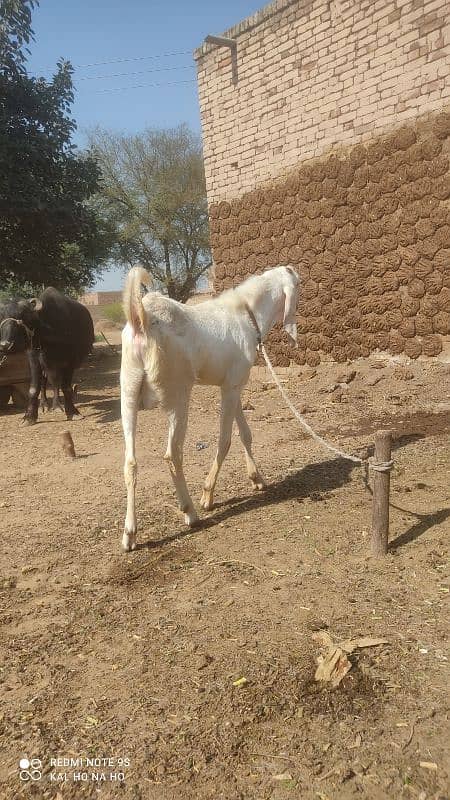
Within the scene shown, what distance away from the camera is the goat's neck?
5.05m

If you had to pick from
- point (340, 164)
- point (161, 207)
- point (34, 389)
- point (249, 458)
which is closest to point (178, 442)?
point (249, 458)

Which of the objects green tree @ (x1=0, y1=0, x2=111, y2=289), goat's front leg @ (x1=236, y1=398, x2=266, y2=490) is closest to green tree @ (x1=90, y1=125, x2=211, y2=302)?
green tree @ (x1=0, y1=0, x2=111, y2=289)

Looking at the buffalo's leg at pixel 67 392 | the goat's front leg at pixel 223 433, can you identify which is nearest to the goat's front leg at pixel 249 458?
the goat's front leg at pixel 223 433

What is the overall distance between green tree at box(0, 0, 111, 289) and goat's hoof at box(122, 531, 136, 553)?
8453 millimetres

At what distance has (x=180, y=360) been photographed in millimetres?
4035

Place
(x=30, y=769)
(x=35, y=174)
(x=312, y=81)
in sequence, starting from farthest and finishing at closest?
(x=35, y=174)
(x=312, y=81)
(x=30, y=769)

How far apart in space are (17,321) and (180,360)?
5181mm

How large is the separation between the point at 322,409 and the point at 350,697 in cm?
573

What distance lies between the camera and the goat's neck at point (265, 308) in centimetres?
505

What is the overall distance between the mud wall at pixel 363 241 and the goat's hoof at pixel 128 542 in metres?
5.57

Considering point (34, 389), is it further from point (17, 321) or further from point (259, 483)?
point (259, 483)

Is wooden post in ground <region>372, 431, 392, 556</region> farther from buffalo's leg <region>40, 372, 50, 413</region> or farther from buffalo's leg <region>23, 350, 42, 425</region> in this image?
buffalo's leg <region>40, 372, 50, 413</region>

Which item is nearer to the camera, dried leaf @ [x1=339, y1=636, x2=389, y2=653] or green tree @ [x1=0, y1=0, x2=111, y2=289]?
dried leaf @ [x1=339, y1=636, x2=389, y2=653]

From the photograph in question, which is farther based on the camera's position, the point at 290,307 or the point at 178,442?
the point at 290,307
